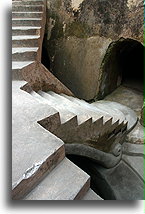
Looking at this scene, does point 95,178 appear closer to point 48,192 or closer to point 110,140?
point 110,140

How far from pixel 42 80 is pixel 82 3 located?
206cm

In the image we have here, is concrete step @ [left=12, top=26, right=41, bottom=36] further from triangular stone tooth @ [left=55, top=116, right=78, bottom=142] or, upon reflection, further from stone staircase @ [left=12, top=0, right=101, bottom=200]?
triangular stone tooth @ [left=55, top=116, right=78, bottom=142]

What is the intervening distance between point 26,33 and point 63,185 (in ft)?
10.4

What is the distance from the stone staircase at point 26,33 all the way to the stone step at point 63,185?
1545 mm

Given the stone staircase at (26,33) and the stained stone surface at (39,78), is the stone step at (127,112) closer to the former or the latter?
the stained stone surface at (39,78)

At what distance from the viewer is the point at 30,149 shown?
5.74 ft

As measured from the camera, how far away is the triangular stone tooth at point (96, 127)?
3009mm

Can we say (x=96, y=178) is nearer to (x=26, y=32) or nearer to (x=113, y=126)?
(x=113, y=126)

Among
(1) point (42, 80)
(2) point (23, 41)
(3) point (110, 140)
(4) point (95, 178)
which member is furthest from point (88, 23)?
(4) point (95, 178)

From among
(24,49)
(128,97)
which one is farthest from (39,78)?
(128,97)

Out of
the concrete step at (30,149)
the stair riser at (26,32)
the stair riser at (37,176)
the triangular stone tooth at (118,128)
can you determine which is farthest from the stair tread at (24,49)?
the stair riser at (37,176)

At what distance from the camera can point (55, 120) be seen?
2242 millimetres

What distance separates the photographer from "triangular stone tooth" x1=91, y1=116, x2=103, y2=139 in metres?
3.01

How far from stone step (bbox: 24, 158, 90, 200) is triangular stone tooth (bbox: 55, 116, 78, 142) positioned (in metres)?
0.57
